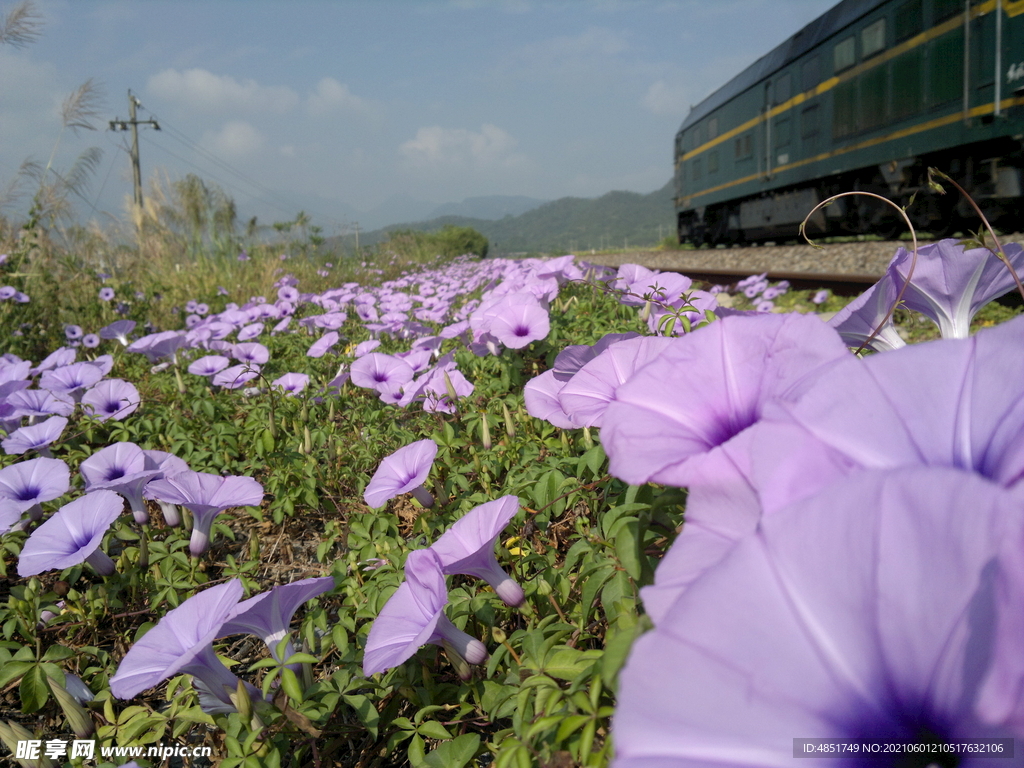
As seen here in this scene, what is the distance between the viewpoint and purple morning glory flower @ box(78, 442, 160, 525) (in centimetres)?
211

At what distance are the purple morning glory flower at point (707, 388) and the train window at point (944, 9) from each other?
31.6 ft

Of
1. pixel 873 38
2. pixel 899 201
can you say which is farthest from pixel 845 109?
pixel 899 201

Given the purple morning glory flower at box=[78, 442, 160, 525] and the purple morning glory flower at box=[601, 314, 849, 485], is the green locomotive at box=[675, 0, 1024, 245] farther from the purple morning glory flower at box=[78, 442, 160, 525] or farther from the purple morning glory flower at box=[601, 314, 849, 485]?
the purple morning glory flower at box=[78, 442, 160, 525]

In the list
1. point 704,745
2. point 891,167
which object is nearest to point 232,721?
point 704,745

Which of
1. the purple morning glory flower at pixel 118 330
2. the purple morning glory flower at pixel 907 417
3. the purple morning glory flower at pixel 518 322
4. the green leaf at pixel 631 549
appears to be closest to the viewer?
the purple morning glory flower at pixel 907 417

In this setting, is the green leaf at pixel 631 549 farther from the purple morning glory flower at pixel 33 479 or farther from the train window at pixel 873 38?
the train window at pixel 873 38

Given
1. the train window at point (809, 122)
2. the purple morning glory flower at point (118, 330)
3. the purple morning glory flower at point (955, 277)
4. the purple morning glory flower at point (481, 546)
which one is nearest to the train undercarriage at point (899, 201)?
the train window at point (809, 122)

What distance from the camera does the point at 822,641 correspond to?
1.54ft

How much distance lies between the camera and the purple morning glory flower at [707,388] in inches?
28.9

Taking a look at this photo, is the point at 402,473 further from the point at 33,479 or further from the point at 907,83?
the point at 907,83

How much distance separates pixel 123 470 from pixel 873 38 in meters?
11.3

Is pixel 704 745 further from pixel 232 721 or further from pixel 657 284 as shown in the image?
pixel 657 284

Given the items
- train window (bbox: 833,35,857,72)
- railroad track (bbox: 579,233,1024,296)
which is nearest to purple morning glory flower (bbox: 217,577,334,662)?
railroad track (bbox: 579,233,1024,296)

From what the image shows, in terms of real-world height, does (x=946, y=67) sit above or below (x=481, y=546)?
above
